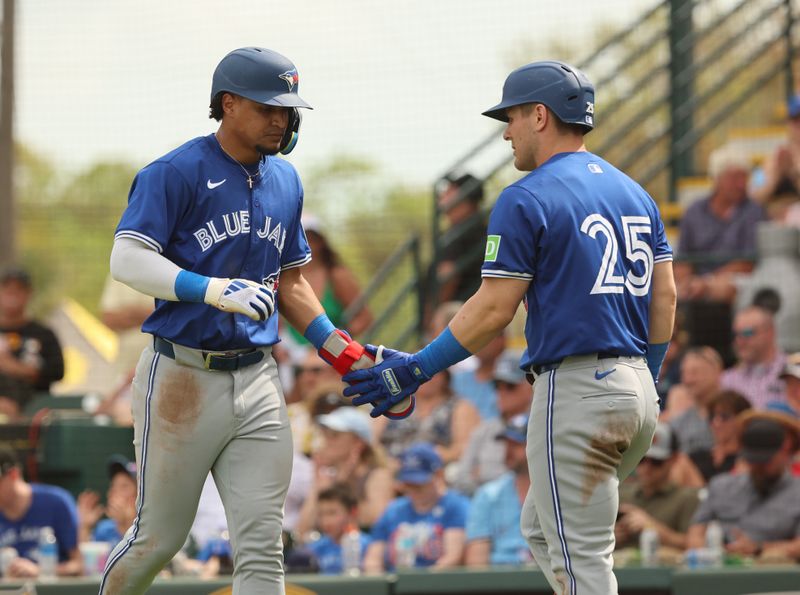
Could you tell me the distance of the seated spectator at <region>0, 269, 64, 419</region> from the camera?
9.91 meters

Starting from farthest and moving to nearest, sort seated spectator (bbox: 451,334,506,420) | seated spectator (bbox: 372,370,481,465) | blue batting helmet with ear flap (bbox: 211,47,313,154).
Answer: seated spectator (bbox: 451,334,506,420), seated spectator (bbox: 372,370,481,465), blue batting helmet with ear flap (bbox: 211,47,313,154)

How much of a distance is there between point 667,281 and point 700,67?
6.32 metres

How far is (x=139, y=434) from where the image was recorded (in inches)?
181

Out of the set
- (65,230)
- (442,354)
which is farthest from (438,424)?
(65,230)

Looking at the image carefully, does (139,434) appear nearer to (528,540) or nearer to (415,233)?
(528,540)

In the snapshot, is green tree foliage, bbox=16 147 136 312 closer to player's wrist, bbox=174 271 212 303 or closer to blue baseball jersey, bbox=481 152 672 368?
player's wrist, bbox=174 271 212 303

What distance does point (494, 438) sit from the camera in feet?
26.6

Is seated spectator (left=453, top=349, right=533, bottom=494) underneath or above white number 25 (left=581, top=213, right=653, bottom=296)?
underneath

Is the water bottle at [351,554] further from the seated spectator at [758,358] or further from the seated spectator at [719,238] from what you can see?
the seated spectator at [719,238]

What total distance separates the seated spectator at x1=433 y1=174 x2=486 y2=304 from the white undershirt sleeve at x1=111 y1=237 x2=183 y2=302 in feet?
19.3

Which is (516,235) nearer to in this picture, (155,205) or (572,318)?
(572,318)

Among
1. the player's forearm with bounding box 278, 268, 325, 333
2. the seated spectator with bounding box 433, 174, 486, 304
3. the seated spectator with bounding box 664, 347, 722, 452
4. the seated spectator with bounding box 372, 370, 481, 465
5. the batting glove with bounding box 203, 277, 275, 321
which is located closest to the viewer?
the batting glove with bounding box 203, 277, 275, 321

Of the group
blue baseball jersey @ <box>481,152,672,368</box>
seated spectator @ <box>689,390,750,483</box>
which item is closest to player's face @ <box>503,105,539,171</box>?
blue baseball jersey @ <box>481,152,672,368</box>

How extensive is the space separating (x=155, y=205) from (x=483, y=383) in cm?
480
